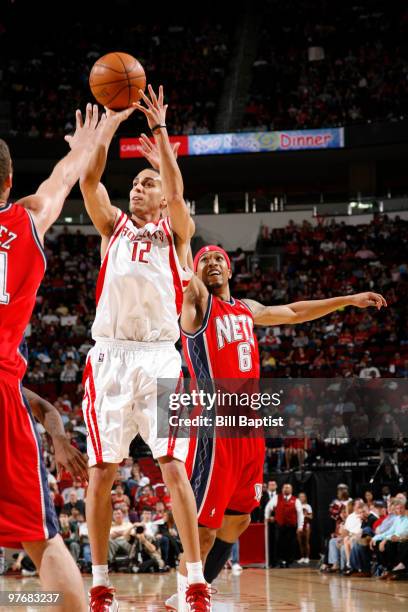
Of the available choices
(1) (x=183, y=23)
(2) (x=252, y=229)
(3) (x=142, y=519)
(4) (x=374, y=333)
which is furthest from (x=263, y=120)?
(3) (x=142, y=519)

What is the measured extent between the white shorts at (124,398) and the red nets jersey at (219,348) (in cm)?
80

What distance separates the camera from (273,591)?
11.2m

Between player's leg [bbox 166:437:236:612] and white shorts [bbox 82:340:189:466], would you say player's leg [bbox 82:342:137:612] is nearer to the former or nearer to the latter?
white shorts [bbox 82:340:189:466]

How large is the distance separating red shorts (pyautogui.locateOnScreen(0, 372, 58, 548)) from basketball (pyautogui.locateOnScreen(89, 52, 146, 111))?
126 inches

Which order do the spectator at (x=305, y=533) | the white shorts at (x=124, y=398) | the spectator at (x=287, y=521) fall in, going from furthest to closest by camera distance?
the spectator at (x=305, y=533) < the spectator at (x=287, y=521) < the white shorts at (x=124, y=398)

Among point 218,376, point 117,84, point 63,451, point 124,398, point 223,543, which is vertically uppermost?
point 117,84

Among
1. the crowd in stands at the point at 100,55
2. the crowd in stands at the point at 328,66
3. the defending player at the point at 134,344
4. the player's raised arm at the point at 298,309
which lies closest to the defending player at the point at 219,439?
the player's raised arm at the point at 298,309

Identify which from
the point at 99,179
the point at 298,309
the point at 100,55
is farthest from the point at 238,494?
the point at 100,55

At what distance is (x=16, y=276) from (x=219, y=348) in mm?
3054

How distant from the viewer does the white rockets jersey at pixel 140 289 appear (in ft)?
19.7

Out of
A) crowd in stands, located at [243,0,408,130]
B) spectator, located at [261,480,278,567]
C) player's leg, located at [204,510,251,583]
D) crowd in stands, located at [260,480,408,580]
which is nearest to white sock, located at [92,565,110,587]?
player's leg, located at [204,510,251,583]

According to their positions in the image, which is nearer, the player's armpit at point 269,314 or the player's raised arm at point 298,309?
the player's raised arm at point 298,309

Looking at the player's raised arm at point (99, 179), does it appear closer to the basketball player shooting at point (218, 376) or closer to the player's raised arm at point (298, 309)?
the basketball player shooting at point (218, 376)

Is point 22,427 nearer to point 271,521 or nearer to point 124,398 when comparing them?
point 124,398
